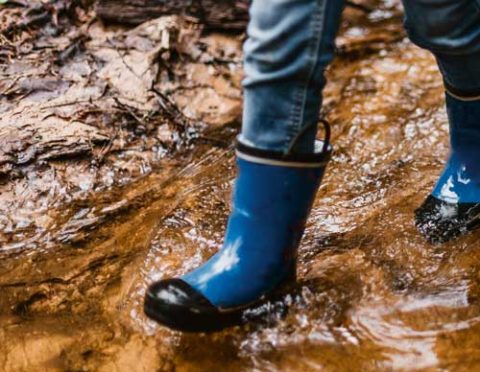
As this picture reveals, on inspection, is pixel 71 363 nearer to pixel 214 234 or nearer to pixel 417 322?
pixel 214 234

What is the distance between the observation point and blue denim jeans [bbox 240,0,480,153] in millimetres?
1101

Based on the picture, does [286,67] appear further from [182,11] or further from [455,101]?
[182,11]

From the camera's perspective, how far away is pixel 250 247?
1.28 metres

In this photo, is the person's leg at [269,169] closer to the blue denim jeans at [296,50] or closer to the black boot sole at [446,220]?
the blue denim jeans at [296,50]

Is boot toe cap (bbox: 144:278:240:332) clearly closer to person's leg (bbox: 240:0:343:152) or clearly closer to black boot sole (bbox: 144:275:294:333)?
black boot sole (bbox: 144:275:294:333)

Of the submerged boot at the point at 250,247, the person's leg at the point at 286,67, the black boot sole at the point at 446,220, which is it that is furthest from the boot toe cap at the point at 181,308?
the black boot sole at the point at 446,220

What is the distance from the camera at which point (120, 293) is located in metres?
1.47

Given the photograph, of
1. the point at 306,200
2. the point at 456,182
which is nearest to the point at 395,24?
the point at 456,182

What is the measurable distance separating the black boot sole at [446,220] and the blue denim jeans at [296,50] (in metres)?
0.44

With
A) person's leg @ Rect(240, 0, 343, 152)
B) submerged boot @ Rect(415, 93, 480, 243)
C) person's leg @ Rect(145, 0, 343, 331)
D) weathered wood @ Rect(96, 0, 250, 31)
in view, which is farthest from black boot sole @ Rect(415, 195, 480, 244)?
weathered wood @ Rect(96, 0, 250, 31)

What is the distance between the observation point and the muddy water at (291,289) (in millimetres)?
1264

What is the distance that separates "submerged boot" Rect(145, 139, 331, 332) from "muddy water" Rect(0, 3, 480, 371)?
0.25 feet

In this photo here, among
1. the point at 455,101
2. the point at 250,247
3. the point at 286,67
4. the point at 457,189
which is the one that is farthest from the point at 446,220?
the point at 286,67

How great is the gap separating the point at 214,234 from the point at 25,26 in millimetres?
1445
